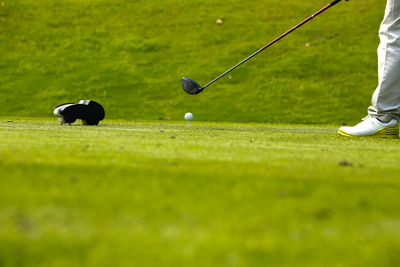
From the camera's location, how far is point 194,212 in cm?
93

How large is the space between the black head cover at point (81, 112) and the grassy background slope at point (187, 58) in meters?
3.61

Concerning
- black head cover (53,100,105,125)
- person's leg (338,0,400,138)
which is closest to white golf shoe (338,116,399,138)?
person's leg (338,0,400,138)

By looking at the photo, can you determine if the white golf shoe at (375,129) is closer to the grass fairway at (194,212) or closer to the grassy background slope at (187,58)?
the grass fairway at (194,212)

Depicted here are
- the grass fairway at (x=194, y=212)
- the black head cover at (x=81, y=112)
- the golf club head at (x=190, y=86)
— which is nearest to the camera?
the grass fairway at (x=194, y=212)

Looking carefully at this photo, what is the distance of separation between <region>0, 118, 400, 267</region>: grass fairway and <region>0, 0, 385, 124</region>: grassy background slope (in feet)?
20.6

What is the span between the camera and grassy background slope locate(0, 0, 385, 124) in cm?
813

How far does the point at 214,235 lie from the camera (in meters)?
0.79

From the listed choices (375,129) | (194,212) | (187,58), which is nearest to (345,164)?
(194,212)

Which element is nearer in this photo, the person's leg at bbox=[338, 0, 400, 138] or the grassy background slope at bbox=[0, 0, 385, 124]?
the person's leg at bbox=[338, 0, 400, 138]

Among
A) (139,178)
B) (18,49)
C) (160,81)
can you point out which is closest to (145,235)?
(139,178)

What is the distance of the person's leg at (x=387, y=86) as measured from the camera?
3.25 m

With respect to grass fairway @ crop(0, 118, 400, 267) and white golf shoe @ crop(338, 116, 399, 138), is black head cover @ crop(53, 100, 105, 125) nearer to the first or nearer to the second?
white golf shoe @ crop(338, 116, 399, 138)

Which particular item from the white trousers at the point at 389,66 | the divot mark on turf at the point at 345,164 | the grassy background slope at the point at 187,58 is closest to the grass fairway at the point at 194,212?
the divot mark on turf at the point at 345,164

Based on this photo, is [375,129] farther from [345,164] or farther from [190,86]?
[345,164]
